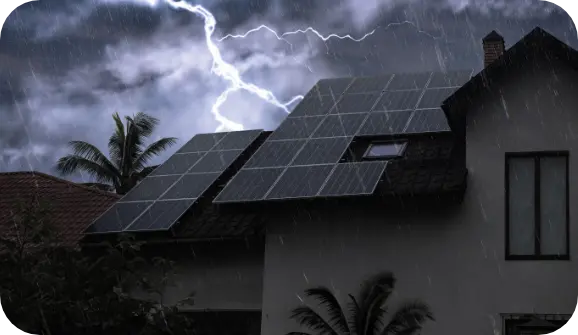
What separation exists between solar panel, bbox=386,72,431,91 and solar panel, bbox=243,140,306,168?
12.7 feet

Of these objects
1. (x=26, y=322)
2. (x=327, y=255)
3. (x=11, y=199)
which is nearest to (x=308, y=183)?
(x=327, y=255)

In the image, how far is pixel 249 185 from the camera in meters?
18.5

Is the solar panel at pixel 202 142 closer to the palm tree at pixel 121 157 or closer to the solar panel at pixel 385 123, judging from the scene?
the solar panel at pixel 385 123

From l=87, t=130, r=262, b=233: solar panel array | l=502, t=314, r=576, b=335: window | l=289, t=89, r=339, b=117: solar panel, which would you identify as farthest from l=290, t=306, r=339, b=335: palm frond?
l=289, t=89, r=339, b=117: solar panel

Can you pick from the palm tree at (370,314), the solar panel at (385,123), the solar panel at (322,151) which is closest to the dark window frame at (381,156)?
the solar panel at (385,123)

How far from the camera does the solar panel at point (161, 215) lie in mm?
19469

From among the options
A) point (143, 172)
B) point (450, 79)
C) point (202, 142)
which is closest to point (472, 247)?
point (450, 79)

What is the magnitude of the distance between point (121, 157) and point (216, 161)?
24551 millimetres

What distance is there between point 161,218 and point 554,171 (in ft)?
27.7

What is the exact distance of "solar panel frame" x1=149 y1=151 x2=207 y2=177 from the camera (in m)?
22.6

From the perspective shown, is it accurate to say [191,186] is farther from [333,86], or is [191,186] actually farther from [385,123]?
[333,86]

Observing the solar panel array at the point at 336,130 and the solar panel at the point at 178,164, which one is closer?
the solar panel array at the point at 336,130

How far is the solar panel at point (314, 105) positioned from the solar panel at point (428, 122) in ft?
7.90

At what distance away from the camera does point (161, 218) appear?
65.0 ft
